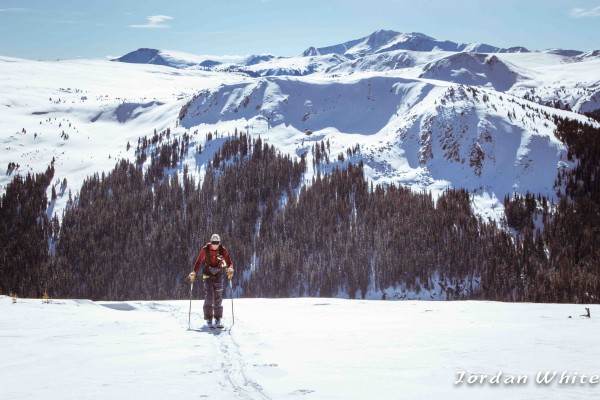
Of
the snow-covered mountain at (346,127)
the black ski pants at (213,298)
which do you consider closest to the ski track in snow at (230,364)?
the black ski pants at (213,298)

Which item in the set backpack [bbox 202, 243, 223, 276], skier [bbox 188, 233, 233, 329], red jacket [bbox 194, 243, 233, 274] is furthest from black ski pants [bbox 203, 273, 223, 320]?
red jacket [bbox 194, 243, 233, 274]

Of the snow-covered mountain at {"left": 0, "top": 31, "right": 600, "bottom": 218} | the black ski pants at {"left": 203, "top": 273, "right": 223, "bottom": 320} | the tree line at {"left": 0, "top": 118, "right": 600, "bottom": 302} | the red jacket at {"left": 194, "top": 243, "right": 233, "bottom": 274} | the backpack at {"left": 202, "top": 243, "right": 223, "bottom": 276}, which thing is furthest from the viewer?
the snow-covered mountain at {"left": 0, "top": 31, "right": 600, "bottom": 218}

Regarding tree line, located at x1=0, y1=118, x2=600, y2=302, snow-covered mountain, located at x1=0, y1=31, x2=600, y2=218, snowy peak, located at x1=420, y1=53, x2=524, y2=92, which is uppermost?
snowy peak, located at x1=420, y1=53, x2=524, y2=92

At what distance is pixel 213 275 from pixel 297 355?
7.08 metres

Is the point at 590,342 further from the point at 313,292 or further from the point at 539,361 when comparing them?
the point at 313,292

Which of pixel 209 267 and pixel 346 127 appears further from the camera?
pixel 346 127

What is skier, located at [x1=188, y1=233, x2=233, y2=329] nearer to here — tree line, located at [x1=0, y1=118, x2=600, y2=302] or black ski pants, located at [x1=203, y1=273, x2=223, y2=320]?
black ski pants, located at [x1=203, y1=273, x2=223, y2=320]

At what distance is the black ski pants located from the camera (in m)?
15.0

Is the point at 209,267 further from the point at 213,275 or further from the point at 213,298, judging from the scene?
the point at 213,298

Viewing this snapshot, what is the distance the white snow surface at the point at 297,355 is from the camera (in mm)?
6793

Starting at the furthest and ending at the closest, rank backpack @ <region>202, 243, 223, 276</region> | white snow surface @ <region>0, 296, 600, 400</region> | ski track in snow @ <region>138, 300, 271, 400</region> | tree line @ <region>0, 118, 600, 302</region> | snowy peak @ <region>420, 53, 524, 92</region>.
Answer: snowy peak @ <region>420, 53, 524, 92</region> → tree line @ <region>0, 118, 600, 302</region> → backpack @ <region>202, 243, 223, 276</region> → ski track in snow @ <region>138, 300, 271, 400</region> → white snow surface @ <region>0, 296, 600, 400</region>

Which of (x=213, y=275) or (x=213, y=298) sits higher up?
(x=213, y=275)

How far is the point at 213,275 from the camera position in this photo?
15.7 m

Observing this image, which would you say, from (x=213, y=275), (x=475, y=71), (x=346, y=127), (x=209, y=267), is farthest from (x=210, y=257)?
(x=475, y=71)
